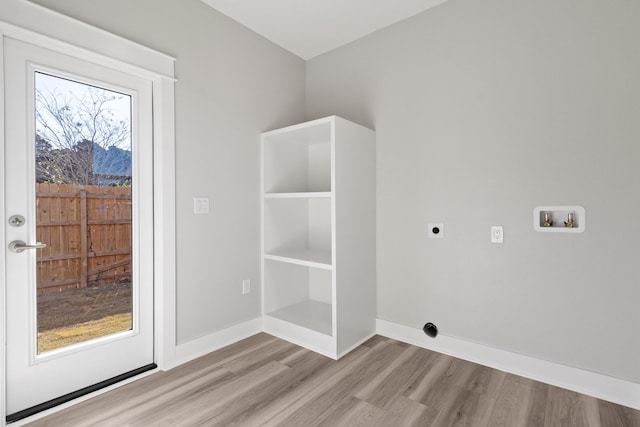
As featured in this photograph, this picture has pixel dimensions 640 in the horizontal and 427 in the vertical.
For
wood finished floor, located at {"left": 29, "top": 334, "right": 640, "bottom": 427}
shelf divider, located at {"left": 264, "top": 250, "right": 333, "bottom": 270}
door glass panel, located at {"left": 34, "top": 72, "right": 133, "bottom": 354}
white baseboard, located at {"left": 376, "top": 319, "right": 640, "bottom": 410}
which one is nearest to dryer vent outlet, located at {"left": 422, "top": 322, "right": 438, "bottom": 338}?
white baseboard, located at {"left": 376, "top": 319, "right": 640, "bottom": 410}

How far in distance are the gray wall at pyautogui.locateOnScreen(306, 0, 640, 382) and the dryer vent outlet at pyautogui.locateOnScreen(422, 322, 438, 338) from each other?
0.16 feet

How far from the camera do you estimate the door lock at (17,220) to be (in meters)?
1.54

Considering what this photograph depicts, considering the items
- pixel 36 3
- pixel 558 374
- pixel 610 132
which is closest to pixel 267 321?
pixel 558 374

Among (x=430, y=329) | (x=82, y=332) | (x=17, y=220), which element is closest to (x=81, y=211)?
(x=17, y=220)

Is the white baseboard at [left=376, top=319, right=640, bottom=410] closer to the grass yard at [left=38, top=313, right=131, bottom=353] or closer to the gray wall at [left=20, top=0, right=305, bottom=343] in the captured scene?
the gray wall at [left=20, top=0, right=305, bottom=343]

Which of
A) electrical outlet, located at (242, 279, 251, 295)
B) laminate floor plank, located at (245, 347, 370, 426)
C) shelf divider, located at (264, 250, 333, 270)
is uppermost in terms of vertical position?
shelf divider, located at (264, 250, 333, 270)

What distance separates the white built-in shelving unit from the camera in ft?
7.50

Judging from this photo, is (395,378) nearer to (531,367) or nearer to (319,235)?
(531,367)

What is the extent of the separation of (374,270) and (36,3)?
263 cm

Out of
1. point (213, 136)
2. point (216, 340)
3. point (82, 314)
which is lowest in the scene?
point (216, 340)

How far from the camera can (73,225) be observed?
68.7 inches

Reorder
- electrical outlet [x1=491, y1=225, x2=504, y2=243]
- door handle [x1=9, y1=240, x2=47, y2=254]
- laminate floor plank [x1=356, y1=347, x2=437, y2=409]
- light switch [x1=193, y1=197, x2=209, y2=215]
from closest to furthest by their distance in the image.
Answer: door handle [x1=9, y1=240, x2=47, y2=254] → laminate floor plank [x1=356, y1=347, x2=437, y2=409] → electrical outlet [x1=491, y1=225, x2=504, y2=243] → light switch [x1=193, y1=197, x2=209, y2=215]

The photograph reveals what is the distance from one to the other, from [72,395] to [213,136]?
69.4 inches

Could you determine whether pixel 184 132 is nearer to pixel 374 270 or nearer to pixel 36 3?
pixel 36 3
